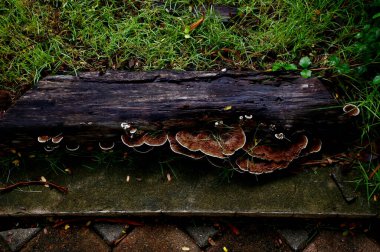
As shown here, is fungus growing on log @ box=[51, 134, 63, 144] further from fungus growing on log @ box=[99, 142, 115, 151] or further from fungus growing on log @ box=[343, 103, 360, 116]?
fungus growing on log @ box=[343, 103, 360, 116]

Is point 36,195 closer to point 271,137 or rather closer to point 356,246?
point 271,137

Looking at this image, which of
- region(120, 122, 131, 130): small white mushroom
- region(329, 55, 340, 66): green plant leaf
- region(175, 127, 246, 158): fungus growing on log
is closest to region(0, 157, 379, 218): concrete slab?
region(175, 127, 246, 158): fungus growing on log

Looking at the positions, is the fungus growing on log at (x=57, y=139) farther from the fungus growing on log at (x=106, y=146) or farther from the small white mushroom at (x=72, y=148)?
the fungus growing on log at (x=106, y=146)

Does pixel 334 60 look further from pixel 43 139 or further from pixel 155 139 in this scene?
pixel 43 139

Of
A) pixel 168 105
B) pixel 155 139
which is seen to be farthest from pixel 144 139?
pixel 168 105

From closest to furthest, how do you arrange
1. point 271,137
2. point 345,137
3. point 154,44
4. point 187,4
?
point 271,137 < point 345,137 < point 154,44 < point 187,4

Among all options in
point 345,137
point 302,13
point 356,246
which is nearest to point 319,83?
point 345,137

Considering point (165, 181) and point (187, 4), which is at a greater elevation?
point (187, 4)
